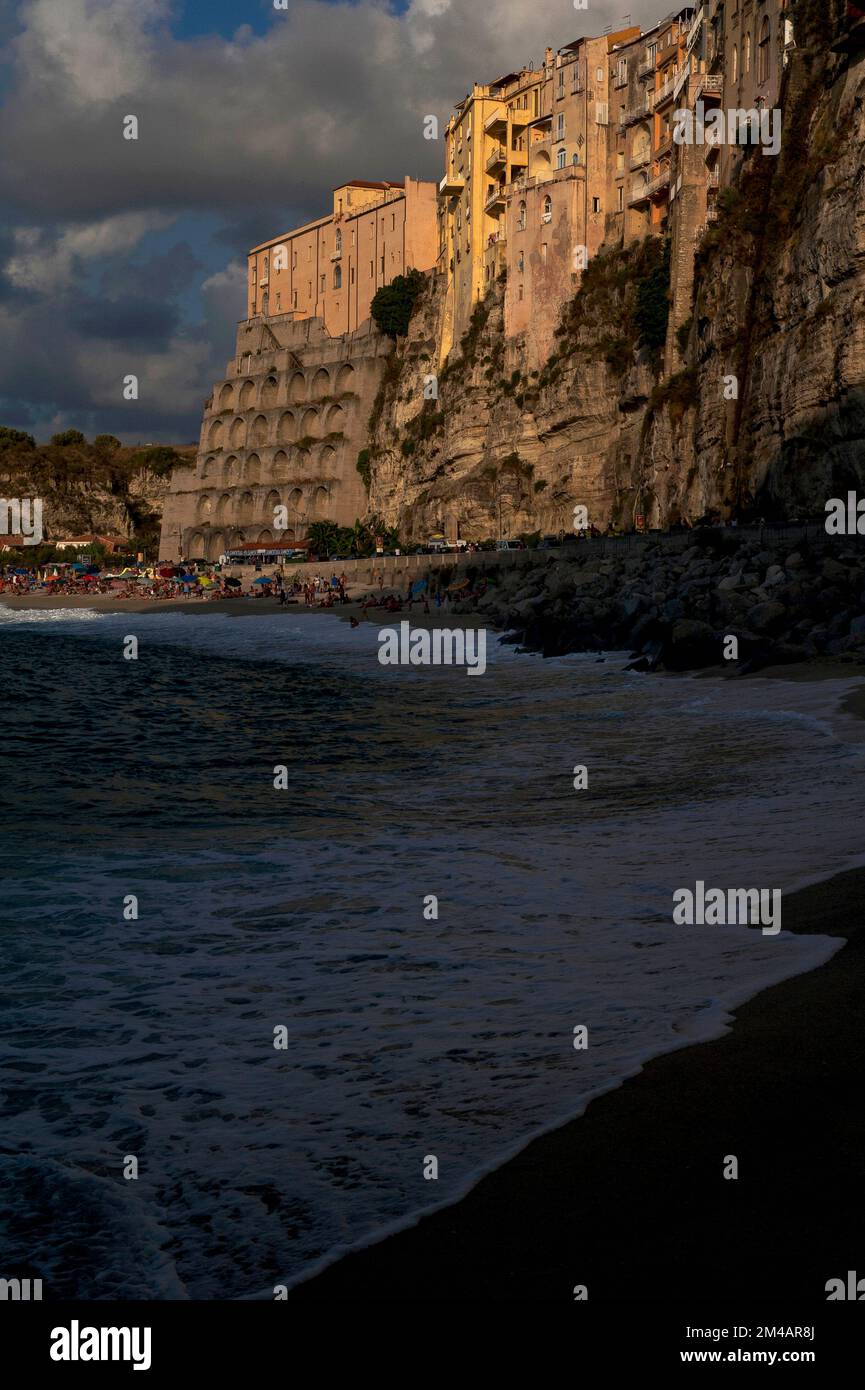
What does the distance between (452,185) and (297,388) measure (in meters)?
27.7

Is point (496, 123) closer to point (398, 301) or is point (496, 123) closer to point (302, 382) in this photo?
point (398, 301)

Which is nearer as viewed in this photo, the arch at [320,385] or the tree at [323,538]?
the tree at [323,538]

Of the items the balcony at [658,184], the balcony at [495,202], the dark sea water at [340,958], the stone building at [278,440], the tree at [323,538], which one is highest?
the balcony at [495,202]

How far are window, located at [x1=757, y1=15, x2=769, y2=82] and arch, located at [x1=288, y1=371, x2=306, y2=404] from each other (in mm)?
67531

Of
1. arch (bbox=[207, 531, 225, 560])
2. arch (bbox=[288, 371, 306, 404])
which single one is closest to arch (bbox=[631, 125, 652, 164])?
arch (bbox=[288, 371, 306, 404])

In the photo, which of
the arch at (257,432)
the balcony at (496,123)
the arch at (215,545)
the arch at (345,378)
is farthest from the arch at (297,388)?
the balcony at (496,123)

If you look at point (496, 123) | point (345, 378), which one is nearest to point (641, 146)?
point (496, 123)

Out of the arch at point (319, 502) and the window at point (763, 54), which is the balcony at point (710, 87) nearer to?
the window at point (763, 54)

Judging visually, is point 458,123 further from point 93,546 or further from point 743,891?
point 743,891

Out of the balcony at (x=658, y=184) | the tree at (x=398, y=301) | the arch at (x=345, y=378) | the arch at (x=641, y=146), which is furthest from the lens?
the arch at (x=345, y=378)

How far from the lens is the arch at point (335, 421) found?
106562mm

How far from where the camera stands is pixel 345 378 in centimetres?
10769

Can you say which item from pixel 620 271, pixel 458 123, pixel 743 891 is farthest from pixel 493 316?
pixel 743 891

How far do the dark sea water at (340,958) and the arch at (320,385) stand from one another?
95923 mm
